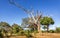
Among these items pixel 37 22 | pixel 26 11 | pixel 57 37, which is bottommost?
pixel 57 37

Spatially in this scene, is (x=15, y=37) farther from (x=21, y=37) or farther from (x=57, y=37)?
(x=57, y=37)

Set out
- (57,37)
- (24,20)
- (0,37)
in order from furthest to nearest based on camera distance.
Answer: (24,20) < (57,37) < (0,37)

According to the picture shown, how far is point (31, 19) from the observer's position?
29.2 m

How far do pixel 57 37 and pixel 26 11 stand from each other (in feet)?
35.4

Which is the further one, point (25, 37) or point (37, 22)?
point (37, 22)

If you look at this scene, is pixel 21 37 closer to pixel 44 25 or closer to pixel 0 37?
pixel 0 37

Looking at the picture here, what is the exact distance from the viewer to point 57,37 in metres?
20.5

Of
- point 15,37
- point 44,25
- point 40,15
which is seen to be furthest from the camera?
point 44,25

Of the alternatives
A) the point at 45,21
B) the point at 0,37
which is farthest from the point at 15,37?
the point at 45,21

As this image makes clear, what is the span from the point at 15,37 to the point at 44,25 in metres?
29.7

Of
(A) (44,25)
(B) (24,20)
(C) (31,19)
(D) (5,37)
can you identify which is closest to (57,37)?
(D) (5,37)

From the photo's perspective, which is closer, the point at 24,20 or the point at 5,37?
the point at 5,37

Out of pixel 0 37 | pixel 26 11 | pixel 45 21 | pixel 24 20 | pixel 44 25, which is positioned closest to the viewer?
pixel 0 37

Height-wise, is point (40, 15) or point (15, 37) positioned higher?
point (40, 15)
